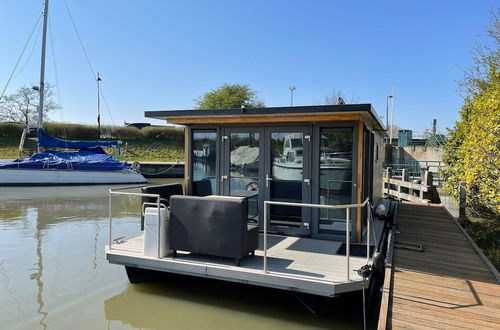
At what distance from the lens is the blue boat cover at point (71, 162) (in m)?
21.0

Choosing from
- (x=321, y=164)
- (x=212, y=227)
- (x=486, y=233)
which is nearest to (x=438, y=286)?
(x=321, y=164)

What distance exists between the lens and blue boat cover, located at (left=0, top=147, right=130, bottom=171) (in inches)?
828

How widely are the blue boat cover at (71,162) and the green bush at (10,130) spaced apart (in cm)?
1486

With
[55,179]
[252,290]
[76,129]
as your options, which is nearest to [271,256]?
[252,290]

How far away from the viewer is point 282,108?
580 centimetres

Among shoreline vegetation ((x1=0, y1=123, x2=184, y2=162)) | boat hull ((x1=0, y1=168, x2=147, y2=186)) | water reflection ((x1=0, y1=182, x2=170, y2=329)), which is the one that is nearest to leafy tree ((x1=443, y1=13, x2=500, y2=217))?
water reflection ((x1=0, y1=182, x2=170, y2=329))

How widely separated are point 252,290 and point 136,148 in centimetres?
3230

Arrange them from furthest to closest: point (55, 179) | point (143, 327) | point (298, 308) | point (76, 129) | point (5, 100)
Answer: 1. point (5, 100)
2. point (76, 129)
3. point (55, 179)
4. point (298, 308)
5. point (143, 327)

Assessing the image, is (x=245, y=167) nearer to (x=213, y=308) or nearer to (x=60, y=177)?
(x=213, y=308)

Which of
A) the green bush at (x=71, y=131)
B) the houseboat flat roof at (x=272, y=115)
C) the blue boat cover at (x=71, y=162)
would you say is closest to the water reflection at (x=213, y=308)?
the houseboat flat roof at (x=272, y=115)

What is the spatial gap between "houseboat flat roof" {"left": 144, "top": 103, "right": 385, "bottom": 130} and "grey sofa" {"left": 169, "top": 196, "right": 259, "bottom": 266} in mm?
1737

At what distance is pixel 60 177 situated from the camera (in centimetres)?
2131

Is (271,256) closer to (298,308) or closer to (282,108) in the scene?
(298,308)

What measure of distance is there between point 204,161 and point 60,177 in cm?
1726
